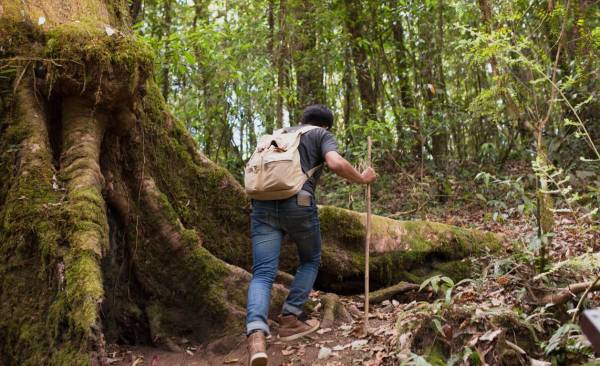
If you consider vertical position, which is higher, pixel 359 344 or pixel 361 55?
pixel 361 55

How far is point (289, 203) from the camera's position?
516 cm

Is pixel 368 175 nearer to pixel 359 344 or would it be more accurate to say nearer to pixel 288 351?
pixel 359 344

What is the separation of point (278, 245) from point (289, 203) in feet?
1.36

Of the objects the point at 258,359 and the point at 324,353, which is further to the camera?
the point at 324,353

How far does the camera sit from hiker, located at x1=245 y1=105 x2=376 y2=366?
5023 millimetres

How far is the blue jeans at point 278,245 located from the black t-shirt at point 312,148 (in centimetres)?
27

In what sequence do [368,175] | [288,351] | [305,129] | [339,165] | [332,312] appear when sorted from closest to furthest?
[339,165], [288,351], [305,129], [368,175], [332,312]

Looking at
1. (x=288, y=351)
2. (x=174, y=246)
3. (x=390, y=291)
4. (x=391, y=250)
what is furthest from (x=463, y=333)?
(x=174, y=246)

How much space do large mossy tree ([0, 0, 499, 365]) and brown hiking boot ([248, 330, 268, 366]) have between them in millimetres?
808

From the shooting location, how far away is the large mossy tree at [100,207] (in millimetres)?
4145

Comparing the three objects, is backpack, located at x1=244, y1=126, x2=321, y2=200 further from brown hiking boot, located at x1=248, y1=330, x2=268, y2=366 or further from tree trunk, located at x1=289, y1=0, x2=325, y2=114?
tree trunk, located at x1=289, y1=0, x2=325, y2=114

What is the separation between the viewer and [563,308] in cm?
460

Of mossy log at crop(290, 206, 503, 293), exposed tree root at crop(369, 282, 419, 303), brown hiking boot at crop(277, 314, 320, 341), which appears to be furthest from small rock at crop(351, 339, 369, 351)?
mossy log at crop(290, 206, 503, 293)

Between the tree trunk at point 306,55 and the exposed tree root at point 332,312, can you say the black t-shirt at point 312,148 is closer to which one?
the exposed tree root at point 332,312
